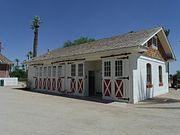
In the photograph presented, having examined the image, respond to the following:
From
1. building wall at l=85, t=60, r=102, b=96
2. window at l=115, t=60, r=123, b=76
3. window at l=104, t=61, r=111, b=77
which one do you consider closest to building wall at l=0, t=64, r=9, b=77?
building wall at l=85, t=60, r=102, b=96

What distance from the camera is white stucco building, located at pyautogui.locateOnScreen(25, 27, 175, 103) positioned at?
12.9 meters

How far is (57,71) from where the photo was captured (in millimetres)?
19250

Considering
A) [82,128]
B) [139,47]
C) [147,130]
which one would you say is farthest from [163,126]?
[139,47]

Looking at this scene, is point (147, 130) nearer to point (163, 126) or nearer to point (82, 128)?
point (163, 126)

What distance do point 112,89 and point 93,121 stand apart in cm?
620

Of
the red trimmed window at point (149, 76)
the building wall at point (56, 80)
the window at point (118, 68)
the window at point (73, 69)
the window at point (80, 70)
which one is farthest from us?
the window at point (73, 69)

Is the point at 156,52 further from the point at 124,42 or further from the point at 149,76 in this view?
the point at 124,42

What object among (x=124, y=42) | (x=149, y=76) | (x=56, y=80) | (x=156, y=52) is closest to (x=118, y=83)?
(x=124, y=42)

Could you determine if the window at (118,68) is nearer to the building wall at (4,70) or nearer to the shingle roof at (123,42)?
the shingle roof at (123,42)

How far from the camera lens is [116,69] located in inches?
529

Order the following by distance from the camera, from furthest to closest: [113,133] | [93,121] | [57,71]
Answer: [57,71], [93,121], [113,133]

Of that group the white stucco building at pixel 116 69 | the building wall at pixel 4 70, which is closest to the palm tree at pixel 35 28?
the building wall at pixel 4 70

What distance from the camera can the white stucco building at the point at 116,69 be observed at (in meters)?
12.9

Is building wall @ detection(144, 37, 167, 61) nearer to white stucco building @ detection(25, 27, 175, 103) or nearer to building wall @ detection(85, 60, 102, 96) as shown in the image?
white stucco building @ detection(25, 27, 175, 103)
